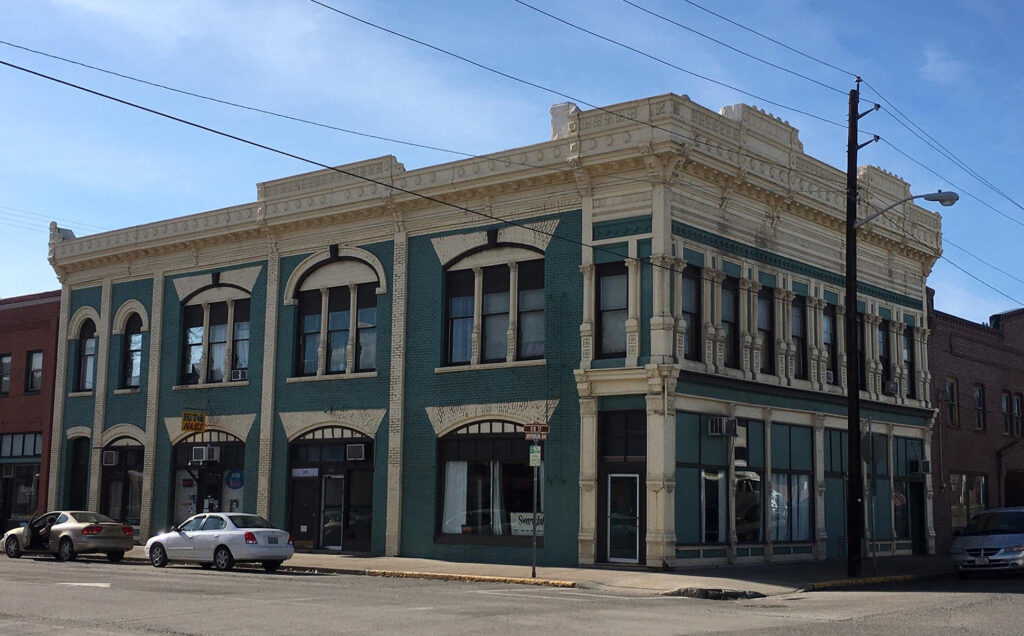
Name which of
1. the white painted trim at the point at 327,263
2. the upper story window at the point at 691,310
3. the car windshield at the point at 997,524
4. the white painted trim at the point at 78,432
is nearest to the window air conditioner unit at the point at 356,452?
the white painted trim at the point at 327,263

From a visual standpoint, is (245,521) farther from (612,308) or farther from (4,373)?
(4,373)

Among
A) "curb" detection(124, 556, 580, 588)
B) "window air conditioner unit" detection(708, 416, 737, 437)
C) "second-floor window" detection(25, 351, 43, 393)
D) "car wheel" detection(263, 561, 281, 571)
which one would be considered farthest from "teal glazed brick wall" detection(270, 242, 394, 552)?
"second-floor window" detection(25, 351, 43, 393)

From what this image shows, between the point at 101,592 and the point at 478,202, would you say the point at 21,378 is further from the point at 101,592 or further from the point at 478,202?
the point at 101,592

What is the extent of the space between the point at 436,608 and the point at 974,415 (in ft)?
94.4

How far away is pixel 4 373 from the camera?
44.2 metres

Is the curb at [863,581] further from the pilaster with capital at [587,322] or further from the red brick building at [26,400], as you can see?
the red brick building at [26,400]

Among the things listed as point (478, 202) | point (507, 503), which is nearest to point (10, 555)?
point (507, 503)

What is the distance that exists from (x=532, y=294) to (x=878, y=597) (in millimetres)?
11885

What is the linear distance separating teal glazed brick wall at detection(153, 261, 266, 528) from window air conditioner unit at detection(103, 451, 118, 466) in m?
2.12

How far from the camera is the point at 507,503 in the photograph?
2925cm

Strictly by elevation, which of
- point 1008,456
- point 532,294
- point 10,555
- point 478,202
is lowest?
point 10,555

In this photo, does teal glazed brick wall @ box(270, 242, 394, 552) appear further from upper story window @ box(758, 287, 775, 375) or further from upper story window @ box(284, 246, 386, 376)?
upper story window @ box(758, 287, 775, 375)

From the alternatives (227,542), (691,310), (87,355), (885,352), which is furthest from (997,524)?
(87,355)

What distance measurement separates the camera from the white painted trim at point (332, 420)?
105 ft
